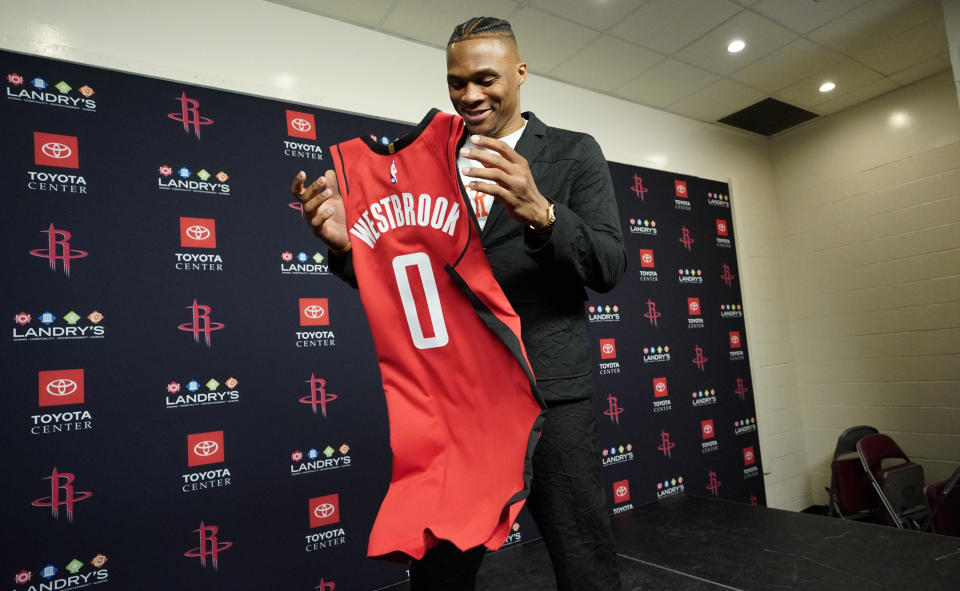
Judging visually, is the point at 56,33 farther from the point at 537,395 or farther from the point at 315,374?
the point at 537,395

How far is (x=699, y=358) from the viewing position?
12.8 ft

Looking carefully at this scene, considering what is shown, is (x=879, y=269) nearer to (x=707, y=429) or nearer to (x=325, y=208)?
(x=707, y=429)

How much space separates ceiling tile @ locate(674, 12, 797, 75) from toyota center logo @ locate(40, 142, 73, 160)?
10.8ft

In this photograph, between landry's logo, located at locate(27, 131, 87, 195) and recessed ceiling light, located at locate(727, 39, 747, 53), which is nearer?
landry's logo, located at locate(27, 131, 87, 195)

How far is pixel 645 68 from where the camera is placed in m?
3.51

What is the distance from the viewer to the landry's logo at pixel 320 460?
2.31 metres

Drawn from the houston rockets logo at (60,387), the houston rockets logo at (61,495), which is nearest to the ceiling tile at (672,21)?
the houston rockets logo at (60,387)

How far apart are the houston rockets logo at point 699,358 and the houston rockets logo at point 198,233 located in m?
3.22

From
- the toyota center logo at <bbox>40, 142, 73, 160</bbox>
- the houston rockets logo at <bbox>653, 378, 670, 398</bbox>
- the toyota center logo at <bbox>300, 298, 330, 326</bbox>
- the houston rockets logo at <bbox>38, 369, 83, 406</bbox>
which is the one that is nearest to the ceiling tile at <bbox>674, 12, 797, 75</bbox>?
the houston rockets logo at <bbox>653, 378, 670, 398</bbox>

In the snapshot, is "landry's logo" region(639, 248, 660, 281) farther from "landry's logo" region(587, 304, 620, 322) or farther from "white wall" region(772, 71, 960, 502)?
"white wall" region(772, 71, 960, 502)

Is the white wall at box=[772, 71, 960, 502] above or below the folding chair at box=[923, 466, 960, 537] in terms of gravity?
above

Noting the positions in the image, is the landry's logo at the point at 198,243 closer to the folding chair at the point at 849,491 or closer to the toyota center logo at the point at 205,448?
the toyota center logo at the point at 205,448

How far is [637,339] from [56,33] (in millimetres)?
3376

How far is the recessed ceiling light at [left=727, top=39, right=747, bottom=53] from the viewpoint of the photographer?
10.7 feet
